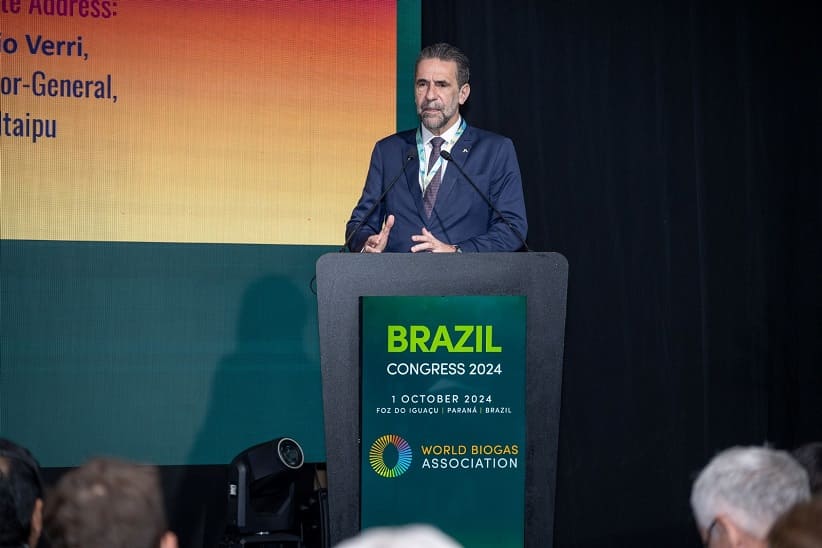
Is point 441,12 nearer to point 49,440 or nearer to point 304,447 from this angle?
point 304,447

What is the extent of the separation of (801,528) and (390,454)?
60.0 inches

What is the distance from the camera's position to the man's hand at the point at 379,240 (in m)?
2.88

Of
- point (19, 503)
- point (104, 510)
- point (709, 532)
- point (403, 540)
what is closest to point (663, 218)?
point (709, 532)

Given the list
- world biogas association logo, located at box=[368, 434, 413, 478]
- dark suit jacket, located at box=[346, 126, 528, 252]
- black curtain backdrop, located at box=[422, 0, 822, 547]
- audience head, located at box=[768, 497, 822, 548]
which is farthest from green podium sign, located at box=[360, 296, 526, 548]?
black curtain backdrop, located at box=[422, 0, 822, 547]

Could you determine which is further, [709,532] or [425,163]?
[425,163]

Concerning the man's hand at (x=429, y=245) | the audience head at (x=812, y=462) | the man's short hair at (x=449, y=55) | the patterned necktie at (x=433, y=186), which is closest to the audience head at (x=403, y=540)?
the audience head at (x=812, y=462)

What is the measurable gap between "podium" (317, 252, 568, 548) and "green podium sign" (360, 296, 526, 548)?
0.03m

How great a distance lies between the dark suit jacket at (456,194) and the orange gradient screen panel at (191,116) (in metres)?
1.26

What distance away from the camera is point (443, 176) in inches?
136

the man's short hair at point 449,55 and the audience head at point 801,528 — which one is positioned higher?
the man's short hair at point 449,55

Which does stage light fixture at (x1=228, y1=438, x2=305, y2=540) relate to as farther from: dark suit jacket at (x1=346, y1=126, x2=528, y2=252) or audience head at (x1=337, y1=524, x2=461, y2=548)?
audience head at (x1=337, y1=524, x2=461, y2=548)

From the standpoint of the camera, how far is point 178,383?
4.53m

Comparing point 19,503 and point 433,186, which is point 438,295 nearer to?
point 433,186

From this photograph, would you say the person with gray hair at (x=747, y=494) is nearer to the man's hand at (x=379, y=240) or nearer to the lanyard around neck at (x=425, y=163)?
the man's hand at (x=379, y=240)
